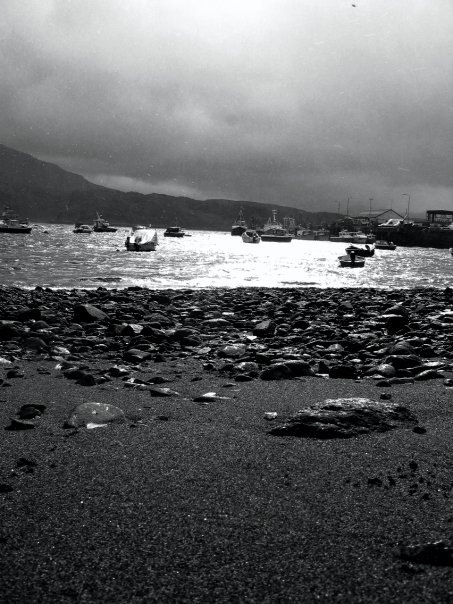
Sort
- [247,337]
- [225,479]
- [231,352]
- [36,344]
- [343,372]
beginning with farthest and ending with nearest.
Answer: [247,337]
[36,344]
[231,352]
[343,372]
[225,479]

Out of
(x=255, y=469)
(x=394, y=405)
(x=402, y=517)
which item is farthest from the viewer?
(x=394, y=405)

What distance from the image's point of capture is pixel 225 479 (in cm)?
341

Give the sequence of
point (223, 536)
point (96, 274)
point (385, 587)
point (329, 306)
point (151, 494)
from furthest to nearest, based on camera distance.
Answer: point (96, 274), point (329, 306), point (151, 494), point (223, 536), point (385, 587)

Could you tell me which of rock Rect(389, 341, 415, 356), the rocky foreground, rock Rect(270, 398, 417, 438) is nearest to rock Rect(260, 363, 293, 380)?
the rocky foreground

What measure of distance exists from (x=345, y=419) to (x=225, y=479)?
1337mm

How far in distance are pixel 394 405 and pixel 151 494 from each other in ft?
8.04

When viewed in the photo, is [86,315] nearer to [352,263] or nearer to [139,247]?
[352,263]

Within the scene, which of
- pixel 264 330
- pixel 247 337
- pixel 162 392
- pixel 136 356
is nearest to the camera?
pixel 162 392

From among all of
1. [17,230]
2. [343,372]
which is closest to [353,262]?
[343,372]

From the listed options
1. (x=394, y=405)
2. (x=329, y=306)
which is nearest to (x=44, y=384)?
(x=394, y=405)

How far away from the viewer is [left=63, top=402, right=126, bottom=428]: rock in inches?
175

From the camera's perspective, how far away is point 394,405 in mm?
4754

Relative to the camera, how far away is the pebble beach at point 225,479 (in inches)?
95.4

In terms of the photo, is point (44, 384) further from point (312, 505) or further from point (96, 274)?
point (96, 274)
